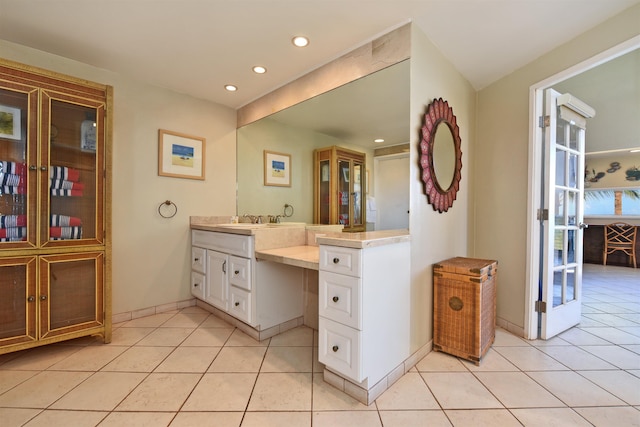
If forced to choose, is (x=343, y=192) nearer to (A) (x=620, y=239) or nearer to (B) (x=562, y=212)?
(B) (x=562, y=212)

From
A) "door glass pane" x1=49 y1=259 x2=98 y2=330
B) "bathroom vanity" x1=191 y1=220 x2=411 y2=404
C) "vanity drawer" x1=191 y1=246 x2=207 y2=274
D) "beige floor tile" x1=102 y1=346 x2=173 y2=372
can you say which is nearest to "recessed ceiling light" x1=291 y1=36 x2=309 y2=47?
"bathroom vanity" x1=191 y1=220 x2=411 y2=404

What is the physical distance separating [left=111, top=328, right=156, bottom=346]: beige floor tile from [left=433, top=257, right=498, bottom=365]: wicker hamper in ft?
7.51

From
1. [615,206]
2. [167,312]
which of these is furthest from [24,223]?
[615,206]

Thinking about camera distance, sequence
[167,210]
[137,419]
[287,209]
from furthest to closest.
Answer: [287,209], [167,210], [137,419]

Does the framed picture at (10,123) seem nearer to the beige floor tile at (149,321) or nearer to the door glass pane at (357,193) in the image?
the beige floor tile at (149,321)

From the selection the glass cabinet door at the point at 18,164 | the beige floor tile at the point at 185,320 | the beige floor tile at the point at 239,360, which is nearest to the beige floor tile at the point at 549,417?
the beige floor tile at the point at 239,360

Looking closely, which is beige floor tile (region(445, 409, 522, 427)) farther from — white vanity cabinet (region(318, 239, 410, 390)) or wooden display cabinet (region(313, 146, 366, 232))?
wooden display cabinet (region(313, 146, 366, 232))

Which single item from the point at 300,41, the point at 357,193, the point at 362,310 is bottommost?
the point at 362,310

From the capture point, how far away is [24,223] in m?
1.82

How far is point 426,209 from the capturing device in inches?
75.5

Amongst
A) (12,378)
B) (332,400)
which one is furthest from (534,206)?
(12,378)

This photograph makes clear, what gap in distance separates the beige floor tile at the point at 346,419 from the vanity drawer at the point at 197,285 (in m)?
1.78

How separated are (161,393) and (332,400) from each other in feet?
3.11

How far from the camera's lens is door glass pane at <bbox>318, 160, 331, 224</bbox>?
8.14 ft
